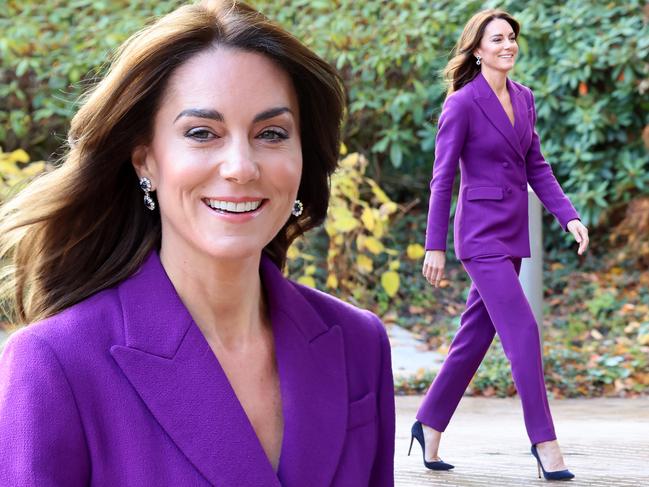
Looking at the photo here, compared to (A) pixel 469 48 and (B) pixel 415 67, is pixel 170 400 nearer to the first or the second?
(A) pixel 469 48

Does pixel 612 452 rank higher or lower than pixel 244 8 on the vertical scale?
lower

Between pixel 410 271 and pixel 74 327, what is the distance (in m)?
8.89

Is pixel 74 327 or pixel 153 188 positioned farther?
pixel 153 188

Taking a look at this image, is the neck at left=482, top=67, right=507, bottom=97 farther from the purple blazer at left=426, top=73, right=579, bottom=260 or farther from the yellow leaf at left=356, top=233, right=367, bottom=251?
the yellow leaf at left=356, top=233, right=367, bottom=251

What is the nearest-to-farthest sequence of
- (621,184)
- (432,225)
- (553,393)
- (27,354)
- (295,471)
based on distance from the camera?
(27,354), (295,471), (432,225), (553,393), (621,184)

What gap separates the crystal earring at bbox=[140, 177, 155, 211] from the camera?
234 cm

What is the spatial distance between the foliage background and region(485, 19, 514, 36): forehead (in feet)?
13.7

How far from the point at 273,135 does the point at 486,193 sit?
9.27ft

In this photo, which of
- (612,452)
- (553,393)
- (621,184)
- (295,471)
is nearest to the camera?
(295,471)

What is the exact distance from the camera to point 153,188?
92.2 inches

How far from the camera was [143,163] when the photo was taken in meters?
2.35

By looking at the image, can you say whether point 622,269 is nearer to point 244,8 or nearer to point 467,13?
point 467,13

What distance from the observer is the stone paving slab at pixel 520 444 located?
4.84 m

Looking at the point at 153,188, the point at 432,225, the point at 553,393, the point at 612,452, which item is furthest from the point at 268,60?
the point at 553,393
